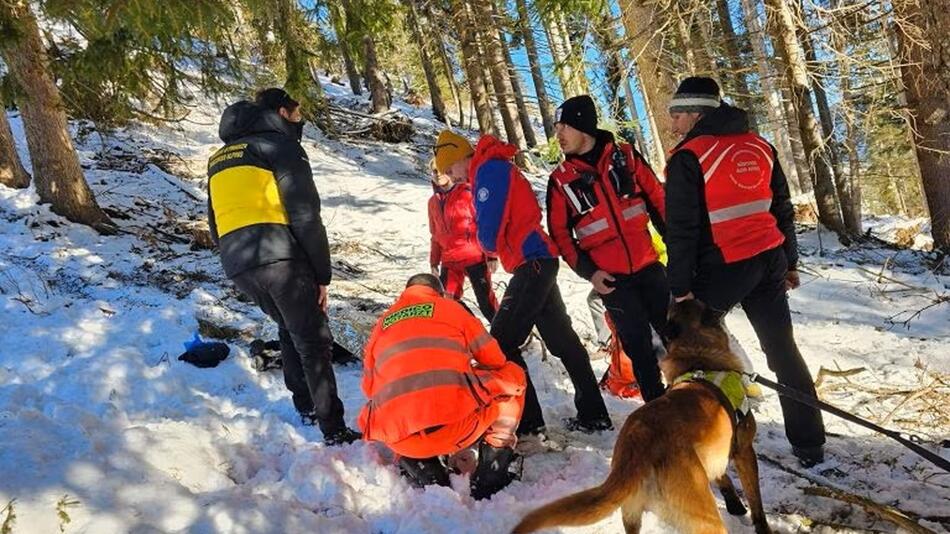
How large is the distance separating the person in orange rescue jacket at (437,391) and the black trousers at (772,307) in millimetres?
1193

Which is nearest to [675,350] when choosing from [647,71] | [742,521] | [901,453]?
[742,521]

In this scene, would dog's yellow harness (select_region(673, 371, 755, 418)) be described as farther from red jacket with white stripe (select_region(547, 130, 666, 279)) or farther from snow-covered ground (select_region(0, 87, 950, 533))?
red jacket with white stripe (select_region(547, 130, 666, 279))

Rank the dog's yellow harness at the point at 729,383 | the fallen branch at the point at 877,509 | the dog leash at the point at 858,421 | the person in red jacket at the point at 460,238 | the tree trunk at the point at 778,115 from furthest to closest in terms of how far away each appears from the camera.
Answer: the tree trunk at the point at 778,115 → the person in red jacket at the point at 460,238 → the dog's yellow harness at the point at 729,383 → the fallen branch at the point at 877,509 → the dog leash at the point at 858,421

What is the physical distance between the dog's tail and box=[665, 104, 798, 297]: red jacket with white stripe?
1.27m

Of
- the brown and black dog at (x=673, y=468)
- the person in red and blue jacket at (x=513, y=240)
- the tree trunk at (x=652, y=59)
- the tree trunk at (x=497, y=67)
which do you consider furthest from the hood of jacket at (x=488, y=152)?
the tree trunk at (x=497, y=67)

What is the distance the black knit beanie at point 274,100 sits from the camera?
13.0 ft

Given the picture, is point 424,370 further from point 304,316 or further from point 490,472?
point 304,316

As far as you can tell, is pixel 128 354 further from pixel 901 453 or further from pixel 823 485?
pixel 901 453

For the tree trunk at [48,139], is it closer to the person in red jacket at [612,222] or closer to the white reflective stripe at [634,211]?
the person in red jacket at [612,222]

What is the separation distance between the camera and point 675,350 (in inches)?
130

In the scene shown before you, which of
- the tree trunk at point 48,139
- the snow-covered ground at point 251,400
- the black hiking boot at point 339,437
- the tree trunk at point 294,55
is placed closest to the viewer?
the snow-covered ground at point 251,400

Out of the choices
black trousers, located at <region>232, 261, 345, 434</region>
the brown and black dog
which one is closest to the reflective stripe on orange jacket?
black trousers, located at <region>232, 261, 345, 434</region>

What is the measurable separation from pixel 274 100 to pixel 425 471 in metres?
2.45

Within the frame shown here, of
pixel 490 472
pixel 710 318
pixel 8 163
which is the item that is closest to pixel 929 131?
pixel 710 318
